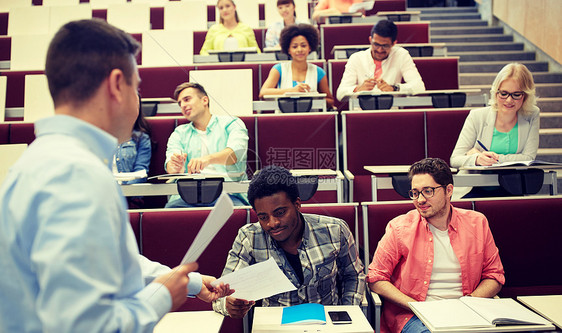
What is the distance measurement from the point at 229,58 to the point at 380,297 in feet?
6.20

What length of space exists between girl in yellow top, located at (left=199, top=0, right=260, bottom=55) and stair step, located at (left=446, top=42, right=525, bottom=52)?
1597 millimetres

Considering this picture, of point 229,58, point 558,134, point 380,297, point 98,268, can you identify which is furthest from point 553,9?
point 98,268

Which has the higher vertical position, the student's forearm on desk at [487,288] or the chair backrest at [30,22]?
the chair backrest at [30,22]

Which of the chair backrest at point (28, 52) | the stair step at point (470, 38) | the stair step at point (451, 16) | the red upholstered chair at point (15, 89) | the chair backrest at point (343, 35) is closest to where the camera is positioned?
the red upholstered chair at point (15, 89)

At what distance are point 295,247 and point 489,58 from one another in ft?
9.51

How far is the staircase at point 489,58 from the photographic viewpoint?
2760 mm

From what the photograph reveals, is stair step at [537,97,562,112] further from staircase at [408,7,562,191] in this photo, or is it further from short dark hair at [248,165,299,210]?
short dark hair at [248,165,299,210]

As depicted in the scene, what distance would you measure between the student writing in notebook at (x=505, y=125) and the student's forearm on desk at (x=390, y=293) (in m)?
0.66

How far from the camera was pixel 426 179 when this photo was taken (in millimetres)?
1286

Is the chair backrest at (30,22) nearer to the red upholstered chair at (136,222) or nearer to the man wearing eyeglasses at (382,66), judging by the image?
the man wearing eyeglasses at (382,66)

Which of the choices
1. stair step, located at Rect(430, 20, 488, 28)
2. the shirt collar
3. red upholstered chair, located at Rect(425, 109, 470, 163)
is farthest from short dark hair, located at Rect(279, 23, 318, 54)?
the shirt collar

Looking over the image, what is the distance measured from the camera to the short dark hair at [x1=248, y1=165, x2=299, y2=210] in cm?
116

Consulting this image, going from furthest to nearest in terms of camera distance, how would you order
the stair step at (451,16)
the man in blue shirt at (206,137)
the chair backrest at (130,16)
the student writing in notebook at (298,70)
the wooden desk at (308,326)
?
the stair step at (451,16), the chair backrest at (130,16), the student writing in notebook at (298,70), the man in blue shirt at (206,137), the wooden desk at (308,326)

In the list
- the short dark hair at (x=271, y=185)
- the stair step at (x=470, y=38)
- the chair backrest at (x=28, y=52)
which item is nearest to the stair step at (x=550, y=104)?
the stair step at (x=470, y=38)
